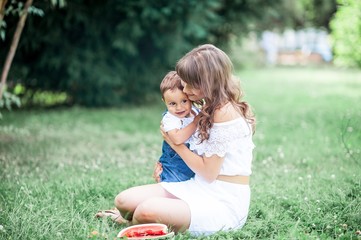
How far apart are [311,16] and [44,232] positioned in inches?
1263

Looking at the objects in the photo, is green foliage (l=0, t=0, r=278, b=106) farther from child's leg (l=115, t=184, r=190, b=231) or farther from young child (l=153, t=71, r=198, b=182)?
child's leg (l=115, t=184, r=190, b=231)

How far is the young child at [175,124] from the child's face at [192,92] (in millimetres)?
94

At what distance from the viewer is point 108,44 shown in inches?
367

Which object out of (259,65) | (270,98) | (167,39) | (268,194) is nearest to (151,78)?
(167,39)

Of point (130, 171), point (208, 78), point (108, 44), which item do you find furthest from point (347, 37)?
point (208, 78)

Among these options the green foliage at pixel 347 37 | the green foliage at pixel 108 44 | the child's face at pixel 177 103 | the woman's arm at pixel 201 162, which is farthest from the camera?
the green foliage at pixel 347 37

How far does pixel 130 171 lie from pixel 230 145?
211 cm

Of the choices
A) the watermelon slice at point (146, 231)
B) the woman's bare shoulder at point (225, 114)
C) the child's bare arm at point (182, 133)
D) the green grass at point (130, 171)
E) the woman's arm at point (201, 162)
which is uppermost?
the woman's bare shoulder at point (225, 114)

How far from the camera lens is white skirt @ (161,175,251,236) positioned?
3.10 m

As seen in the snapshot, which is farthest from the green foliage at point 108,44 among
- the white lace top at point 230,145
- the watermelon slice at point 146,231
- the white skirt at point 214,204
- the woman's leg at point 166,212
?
the watermelon slice at point 146,231

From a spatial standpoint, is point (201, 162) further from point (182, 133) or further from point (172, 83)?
point (172, 83)

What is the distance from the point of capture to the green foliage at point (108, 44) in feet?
27.9

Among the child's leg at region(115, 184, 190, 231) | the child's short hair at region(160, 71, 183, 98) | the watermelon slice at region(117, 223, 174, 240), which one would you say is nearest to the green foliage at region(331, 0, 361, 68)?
the child's short hair at region(160, 71, 183, 98)

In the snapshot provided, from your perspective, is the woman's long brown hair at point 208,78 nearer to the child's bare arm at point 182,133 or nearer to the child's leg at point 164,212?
the child's bare arm at point 182,133
